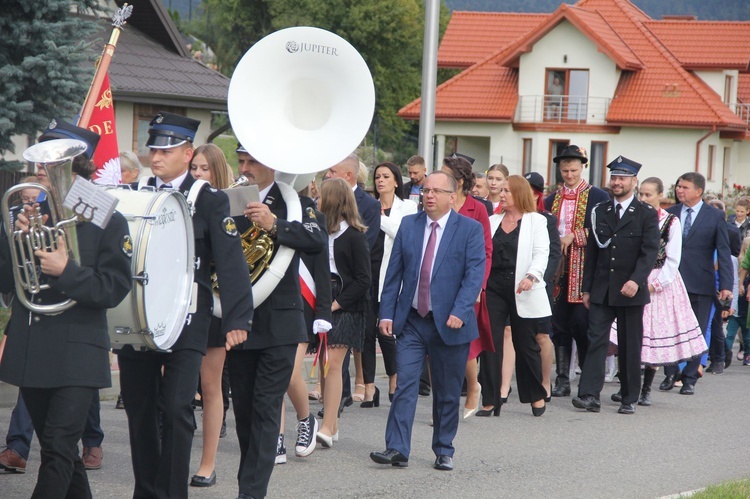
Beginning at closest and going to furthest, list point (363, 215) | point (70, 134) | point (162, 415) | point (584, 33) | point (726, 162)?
point (70, 134), point (162, 415), point (363, 215), point (584, 33), point (726, 162)

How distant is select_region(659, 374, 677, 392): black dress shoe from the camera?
11.8m

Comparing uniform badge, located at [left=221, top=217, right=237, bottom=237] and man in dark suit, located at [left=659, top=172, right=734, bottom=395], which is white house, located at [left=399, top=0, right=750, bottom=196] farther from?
uniform badge, located at [left=221, top=217, right=237, bottom=237]

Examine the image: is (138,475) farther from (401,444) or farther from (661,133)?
(661,133)

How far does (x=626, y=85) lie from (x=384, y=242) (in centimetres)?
4149

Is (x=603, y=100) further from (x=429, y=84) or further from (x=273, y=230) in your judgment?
(x=273, y=230)

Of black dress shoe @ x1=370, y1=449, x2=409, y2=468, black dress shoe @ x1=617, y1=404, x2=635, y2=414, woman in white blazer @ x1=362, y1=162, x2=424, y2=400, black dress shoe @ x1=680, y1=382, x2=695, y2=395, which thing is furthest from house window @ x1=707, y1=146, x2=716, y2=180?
black dress shoe @ x1=370, y1=449, x2=409, y2=468

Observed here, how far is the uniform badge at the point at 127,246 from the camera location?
5.26 meters

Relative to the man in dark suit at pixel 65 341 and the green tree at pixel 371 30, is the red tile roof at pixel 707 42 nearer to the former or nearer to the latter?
the green tree at pixel 371 30

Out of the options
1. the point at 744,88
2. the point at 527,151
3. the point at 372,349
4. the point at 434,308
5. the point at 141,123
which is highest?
the point at 744,88

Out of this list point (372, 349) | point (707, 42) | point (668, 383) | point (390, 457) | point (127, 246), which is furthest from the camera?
point (707, 42)

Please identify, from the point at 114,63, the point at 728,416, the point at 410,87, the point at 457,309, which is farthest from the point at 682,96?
the point at 457,309

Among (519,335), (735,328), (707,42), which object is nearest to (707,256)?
(735,328)

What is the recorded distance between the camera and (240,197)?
6352 mm

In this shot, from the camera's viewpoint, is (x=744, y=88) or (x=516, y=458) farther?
(x=744, y=88)
